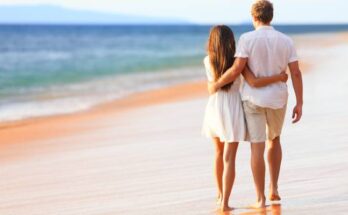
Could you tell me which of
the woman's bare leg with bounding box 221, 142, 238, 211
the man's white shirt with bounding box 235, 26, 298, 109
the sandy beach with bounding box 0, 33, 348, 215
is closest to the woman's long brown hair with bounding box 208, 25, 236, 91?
the man's white shirt with bounding box 235, 26, 298, 109

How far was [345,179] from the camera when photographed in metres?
7.09

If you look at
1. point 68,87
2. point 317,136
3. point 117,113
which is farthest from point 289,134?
point 68,87

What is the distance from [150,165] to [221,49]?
255 cm

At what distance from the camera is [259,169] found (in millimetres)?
6238

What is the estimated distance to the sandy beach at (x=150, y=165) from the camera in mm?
6594

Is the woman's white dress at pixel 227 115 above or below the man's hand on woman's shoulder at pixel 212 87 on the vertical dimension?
below

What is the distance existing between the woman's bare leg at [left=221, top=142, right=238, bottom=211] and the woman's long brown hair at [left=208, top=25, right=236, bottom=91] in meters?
0.48

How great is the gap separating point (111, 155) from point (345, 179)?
3.07 m

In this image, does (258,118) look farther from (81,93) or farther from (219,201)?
(81,93)

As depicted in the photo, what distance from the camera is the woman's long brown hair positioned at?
19.9 feet

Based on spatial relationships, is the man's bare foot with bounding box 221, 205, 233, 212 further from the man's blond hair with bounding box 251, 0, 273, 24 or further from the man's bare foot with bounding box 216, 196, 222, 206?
the man's blond hair with bounding box 251, 0, 273, 24

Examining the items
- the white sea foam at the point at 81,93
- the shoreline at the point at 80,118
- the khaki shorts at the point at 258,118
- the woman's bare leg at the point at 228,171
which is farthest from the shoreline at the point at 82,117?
the khaki shorts at the point at 258,118

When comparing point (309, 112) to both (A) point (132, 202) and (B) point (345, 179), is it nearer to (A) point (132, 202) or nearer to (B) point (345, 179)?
(B) point (345, 179)

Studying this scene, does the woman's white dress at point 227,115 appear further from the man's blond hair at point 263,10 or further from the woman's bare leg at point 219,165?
the man's blond hair at point 263,10
